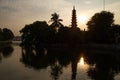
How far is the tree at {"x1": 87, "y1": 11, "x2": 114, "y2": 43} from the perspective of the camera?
2556 inches

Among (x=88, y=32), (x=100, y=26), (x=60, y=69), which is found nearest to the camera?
(x=60, y=69)

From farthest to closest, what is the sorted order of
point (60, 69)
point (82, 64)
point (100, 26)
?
point (100, 26) → point (82, 64) → point (60, 69)

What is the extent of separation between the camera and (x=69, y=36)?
68562mm

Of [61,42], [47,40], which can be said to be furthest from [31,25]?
[61,42]

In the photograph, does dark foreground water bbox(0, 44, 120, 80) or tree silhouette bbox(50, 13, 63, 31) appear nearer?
dark foreground water bbox(0, 44, 120, 80)

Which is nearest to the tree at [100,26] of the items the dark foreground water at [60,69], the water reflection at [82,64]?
the water reflection at [82,64]

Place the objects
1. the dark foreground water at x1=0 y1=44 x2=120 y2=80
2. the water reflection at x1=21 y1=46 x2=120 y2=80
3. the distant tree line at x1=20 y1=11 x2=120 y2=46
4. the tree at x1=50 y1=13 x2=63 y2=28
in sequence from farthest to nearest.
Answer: the tree at x1=50 y1=13 x2=63 y2=28 → the distant tree line at x1=20 y1=11 x2=120 y2=46 → the water reflection at x1=21 y1=46 x2=120 y2=80 → the dark foreground water at x1=0 y1=44 x2=120 y2=80

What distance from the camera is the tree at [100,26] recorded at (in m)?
64.9

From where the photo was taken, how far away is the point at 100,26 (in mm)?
67125

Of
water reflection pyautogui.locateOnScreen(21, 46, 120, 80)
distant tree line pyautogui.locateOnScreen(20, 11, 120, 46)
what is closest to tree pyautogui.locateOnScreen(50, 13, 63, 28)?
distant tree line pyautogui.locateOnScreen(20, 11, 120, 46)

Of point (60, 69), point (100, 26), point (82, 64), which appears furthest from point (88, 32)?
point (60, 69)

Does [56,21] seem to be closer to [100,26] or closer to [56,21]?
[56,21]

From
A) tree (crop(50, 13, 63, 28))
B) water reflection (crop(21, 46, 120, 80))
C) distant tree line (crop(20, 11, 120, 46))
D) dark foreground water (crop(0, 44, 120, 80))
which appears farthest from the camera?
tree (crop(50, 13, 63, 28))

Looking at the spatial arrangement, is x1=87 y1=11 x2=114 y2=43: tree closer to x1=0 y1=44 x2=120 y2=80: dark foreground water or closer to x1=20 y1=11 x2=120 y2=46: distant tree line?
x1=20 y1=11 x2=120 y2=46: distant tree line
